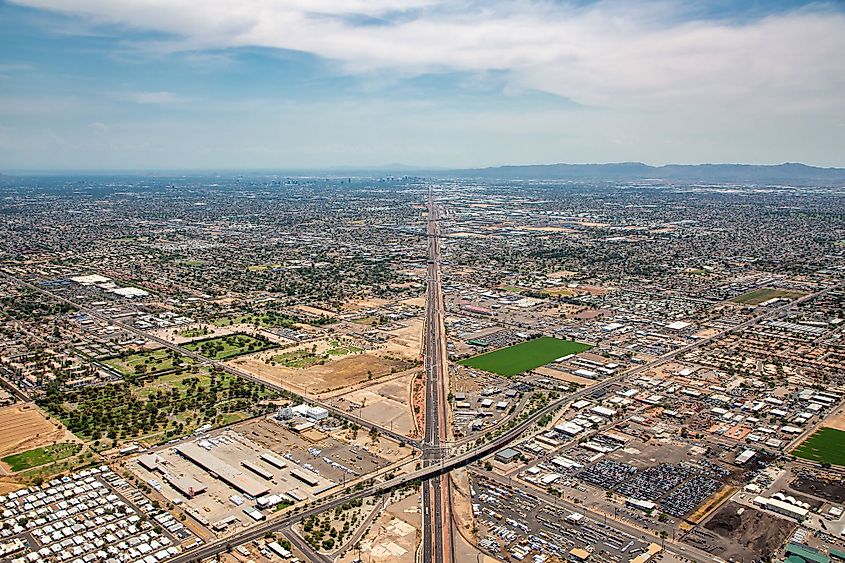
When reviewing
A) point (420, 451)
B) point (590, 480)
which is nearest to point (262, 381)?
point (420, 451)

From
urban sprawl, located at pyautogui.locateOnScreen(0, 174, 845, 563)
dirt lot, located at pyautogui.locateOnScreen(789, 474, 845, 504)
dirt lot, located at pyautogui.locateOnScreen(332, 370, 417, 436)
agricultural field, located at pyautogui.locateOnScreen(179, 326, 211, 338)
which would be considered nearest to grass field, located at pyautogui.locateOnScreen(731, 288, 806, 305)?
urban sprawl, located at pyautogui.locateOnScreen(0, 174, 845, 563)

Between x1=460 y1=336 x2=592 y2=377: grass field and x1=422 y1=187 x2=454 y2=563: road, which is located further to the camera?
x1=460 y1=336 x2=592 y2=377: grass field

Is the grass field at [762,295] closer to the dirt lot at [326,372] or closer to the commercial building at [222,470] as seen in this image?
the dirt lot at [326,372]

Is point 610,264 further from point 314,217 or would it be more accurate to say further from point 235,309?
point 314,217

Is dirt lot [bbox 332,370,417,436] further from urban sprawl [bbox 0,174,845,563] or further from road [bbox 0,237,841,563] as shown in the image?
road [bbox 0,237,841,563]

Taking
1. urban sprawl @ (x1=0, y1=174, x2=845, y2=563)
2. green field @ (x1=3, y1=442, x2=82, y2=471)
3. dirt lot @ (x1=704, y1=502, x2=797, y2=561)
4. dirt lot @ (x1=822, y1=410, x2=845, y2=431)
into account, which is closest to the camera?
dirt lot @ (x1=704, y1=502, x2=797, y2=561)

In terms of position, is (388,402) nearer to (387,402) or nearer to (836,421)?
(387,402)
